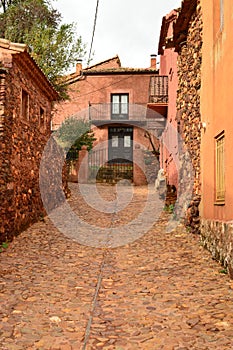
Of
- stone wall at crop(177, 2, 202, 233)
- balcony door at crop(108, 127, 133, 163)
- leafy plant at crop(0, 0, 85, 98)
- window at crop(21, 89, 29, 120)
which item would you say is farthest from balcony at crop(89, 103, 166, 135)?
window at crop(21, 89, 29, 120)

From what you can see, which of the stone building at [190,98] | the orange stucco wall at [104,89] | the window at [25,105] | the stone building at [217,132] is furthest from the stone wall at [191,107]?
the orange stucco wall at [104,89]

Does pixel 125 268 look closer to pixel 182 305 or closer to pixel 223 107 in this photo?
pixel 182 305

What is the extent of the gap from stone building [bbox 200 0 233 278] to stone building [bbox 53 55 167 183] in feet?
60.4

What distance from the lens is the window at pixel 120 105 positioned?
29.4 m

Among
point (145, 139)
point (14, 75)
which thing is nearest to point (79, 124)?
point (145, 139)

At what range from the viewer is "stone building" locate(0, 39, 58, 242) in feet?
27.6

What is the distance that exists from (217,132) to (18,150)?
180 inches

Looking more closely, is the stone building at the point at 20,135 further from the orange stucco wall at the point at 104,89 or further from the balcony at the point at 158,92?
the orange stucco wall at the point at 104,89

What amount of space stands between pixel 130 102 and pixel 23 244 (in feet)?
70.8

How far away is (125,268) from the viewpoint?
6719mm

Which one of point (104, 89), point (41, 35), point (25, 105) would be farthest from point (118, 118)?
point (25, 105)

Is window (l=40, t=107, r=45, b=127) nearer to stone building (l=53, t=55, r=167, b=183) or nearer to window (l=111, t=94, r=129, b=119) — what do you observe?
stone building (l=53, t=55, r=167, b=183)

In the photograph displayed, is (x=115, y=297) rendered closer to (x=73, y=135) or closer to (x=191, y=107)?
(x=191, y=107)

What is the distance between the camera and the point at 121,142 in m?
30.0
